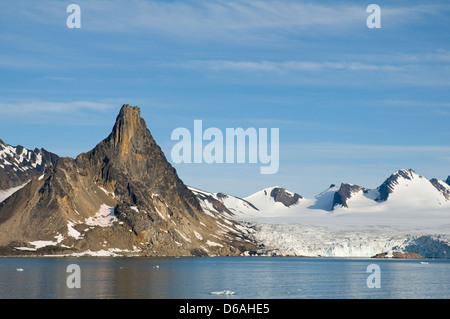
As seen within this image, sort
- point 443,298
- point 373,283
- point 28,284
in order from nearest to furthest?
1. point 443,298
2. point 28,284
3. point 373,283

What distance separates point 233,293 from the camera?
10550 centimetres

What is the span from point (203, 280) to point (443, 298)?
52.2 metres
